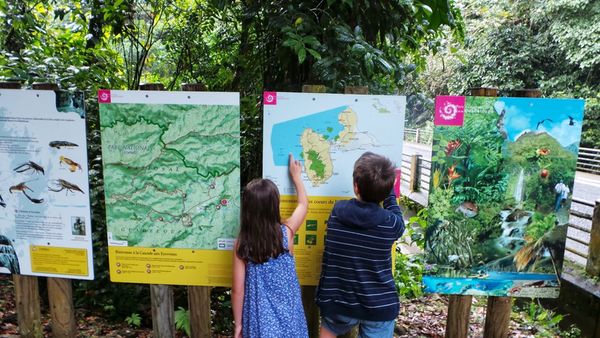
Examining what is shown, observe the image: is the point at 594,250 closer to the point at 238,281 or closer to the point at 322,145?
the point at 322,145

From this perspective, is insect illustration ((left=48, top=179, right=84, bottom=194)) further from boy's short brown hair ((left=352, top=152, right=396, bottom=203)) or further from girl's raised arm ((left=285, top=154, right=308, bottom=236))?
boy's short brown hair ((left=352, top=152, right=396, bottom=203))

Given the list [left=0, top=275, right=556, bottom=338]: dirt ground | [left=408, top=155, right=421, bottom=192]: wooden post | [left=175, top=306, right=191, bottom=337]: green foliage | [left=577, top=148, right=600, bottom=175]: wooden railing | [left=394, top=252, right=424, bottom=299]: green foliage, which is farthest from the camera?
[left=577, top=148, right=600, bottom=175]: wooden railing

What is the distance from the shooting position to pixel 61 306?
7.81ft

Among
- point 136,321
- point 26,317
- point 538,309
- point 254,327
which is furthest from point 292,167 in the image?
point 538,309

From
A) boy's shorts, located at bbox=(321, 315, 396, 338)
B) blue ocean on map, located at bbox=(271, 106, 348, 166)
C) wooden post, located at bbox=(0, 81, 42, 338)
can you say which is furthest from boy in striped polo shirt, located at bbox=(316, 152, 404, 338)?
wooden post, located at bbox=(0, 81, 42, 338)

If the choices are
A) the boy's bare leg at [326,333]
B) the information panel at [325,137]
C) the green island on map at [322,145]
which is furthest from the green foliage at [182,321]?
the green island on map at [322,145]

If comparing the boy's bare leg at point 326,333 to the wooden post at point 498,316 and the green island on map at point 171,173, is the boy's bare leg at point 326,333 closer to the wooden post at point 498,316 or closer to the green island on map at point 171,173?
the green island on map at point 171,173

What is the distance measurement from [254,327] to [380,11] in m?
2.18

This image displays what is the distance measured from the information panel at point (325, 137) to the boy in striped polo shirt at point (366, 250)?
0.36 ft

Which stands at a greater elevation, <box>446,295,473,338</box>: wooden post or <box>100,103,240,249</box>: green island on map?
<box>100,103,240,249</box>: green island on map

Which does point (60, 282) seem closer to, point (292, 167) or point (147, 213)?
point (147, 213)

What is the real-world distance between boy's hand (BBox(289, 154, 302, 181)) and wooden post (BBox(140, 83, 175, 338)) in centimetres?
98

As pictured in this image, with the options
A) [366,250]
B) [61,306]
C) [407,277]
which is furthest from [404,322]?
[61,306]

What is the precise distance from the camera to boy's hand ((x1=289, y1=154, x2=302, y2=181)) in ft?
6.77
